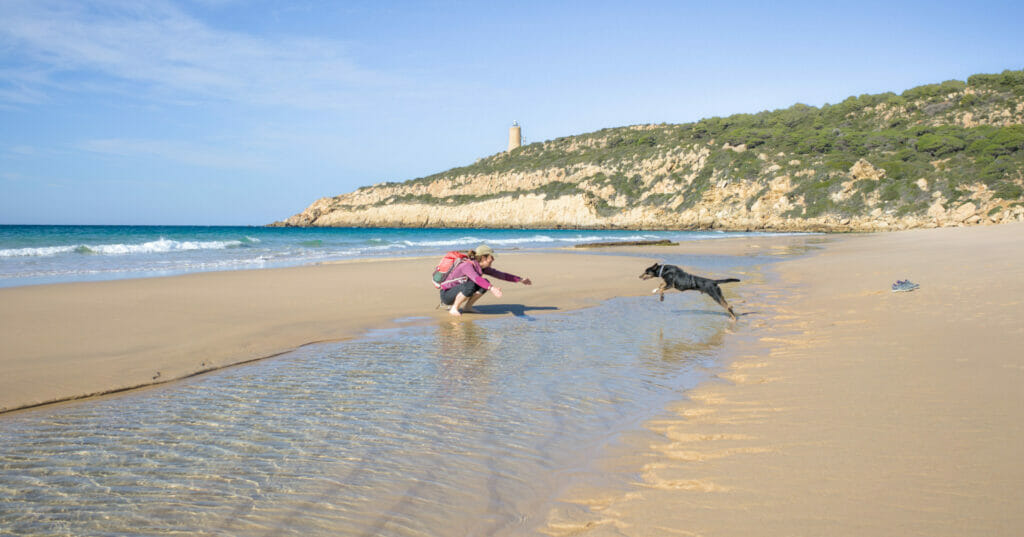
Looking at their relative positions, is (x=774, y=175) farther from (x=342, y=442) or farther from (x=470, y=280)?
(x=342, y=442)

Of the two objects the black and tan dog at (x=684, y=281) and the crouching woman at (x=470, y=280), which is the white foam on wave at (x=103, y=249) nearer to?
the crouching woman at (x=470, y=280)

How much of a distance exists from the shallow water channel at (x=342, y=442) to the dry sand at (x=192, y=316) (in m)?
0.59

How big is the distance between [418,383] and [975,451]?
386cm

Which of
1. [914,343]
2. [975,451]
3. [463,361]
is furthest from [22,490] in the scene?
[914,343]

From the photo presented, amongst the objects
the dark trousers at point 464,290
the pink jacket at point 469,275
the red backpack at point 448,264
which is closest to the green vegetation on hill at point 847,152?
the pink jacket at point 469,275

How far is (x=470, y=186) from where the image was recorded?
103750 mm

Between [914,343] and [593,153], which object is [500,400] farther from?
[593,153]

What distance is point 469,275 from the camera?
8953mm

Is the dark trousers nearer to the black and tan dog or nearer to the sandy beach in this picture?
the sandy beach

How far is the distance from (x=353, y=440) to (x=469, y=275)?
535 cm

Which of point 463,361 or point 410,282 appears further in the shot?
point 410,282

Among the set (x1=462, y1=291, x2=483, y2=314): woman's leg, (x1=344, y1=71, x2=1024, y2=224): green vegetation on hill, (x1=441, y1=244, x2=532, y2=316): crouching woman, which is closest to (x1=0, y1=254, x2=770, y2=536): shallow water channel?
(x1=441, y1=244, x2=532, y2=316): crouching woman

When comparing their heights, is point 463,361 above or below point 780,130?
below

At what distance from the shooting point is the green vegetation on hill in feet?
171
